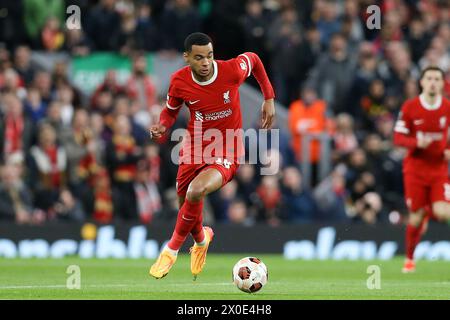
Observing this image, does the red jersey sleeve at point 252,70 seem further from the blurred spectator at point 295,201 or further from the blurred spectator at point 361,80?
the blurred spectator at point 361,80

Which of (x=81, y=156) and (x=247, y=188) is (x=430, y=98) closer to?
(x=247, y=188)

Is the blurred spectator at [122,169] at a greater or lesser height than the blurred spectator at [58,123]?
lesser

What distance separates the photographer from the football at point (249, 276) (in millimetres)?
12133

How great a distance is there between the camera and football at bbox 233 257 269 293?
12.1 m

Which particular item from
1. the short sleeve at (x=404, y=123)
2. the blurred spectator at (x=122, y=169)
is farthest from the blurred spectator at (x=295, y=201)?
the short sleeve at (x=404, y=123)

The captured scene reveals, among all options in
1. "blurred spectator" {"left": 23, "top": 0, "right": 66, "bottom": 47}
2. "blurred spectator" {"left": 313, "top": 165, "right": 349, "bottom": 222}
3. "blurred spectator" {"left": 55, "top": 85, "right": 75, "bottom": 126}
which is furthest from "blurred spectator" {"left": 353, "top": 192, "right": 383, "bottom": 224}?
"blurred spectator" {"left": 23, "top": 0, "right": 66, "bottom": 47}

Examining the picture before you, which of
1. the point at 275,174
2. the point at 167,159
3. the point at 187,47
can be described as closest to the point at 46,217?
the point at 167,159

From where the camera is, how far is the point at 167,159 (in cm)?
2061

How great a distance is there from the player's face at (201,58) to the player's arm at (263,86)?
605 mm

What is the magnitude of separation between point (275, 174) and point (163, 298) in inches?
370

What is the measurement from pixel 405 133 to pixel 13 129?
7.04m

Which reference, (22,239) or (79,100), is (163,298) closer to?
(22,239)

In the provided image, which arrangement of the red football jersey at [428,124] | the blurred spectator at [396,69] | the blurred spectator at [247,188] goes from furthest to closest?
1. the blurred spectator at [396,69]
2. the blurred spectator at [247,188]
3. the red football jersey at [428,124]

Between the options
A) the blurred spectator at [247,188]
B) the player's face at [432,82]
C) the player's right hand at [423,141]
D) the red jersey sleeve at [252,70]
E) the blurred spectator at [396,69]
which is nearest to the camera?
the red jersey sleeve at [252,70]
